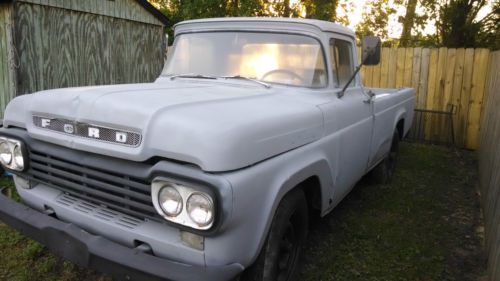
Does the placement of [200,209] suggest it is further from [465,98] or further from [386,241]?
[465,98]

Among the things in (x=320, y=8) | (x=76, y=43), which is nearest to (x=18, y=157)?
(x=76, y=43)

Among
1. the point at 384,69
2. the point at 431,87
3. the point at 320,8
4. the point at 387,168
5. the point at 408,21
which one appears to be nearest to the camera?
the point at 387,168

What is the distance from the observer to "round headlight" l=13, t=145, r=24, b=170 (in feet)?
8.88

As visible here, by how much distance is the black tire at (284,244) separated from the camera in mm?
2467

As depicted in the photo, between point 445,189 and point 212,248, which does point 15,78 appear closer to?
point 212,248

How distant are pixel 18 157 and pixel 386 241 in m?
3.26

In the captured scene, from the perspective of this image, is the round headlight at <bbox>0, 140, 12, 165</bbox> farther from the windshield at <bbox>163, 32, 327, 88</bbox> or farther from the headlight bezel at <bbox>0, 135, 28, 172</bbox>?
the windshield at <bbox>163, 32, 327, 88</bbox>

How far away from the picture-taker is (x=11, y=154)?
2.80m

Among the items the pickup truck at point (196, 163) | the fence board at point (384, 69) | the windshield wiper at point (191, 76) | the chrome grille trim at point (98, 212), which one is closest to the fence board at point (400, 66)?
the fence board at point (384, 69)

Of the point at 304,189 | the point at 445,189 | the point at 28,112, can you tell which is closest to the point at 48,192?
the point at 28,112

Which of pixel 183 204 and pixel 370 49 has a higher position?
pixel 370 49

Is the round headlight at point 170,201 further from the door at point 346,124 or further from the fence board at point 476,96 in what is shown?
the fence board at point 476,96

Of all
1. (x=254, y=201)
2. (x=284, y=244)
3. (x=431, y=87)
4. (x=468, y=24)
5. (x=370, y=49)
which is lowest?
(x=284, y=244)

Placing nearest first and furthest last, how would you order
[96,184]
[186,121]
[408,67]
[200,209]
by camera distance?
[200,209], [186,121], [96,184], [408,67]
